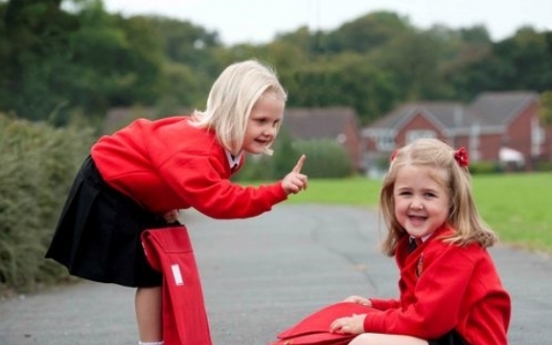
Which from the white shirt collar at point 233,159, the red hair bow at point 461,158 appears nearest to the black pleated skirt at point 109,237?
the white shirt collar at point 233,159

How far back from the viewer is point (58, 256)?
6.47m

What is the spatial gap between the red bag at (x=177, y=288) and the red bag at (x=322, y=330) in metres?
0.62

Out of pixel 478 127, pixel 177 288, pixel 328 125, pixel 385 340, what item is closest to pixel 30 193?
pixel 177 288

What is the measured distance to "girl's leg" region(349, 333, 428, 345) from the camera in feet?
17.4

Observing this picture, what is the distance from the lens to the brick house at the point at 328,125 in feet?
285

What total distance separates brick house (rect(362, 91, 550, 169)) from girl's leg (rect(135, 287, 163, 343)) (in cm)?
9376

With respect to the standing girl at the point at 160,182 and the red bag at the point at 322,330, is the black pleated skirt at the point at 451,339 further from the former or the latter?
the standing girl at the point at 160,182

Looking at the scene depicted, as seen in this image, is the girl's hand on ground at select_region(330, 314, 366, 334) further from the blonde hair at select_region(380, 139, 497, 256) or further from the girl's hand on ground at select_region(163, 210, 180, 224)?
the girl's hand on ground at select_region(163, 210, 180, 224)

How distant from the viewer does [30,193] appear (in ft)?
44.9

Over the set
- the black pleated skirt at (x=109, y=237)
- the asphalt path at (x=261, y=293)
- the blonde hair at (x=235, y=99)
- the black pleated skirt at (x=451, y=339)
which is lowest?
the asphalt path at (x=261, y=293)

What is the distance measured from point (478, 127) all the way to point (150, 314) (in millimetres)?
100166

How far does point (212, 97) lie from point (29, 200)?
7.54 metres

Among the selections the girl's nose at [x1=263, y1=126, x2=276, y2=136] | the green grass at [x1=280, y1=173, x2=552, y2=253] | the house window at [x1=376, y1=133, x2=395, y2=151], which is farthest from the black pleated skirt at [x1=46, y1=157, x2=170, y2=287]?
the house window at [x1=376, y1=133, x2=395, y2=151]

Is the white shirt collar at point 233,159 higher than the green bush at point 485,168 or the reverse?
higher
